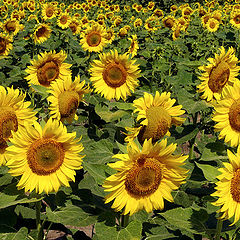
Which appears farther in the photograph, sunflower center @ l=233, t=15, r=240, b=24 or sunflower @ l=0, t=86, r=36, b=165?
sunflower center @ l=233, t=15, r=240, b=24

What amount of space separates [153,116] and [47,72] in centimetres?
151

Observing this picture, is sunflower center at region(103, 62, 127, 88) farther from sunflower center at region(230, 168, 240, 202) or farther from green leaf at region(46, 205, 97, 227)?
sunflower center at region(230, 168, 240, 202)

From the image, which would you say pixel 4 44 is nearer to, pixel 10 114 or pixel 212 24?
pixel 10 114

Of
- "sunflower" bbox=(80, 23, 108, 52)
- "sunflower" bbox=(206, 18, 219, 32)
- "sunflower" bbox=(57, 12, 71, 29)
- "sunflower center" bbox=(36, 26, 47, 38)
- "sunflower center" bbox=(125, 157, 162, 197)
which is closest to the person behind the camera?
"sunflower center" bbox=(125, 157, 162, 197)

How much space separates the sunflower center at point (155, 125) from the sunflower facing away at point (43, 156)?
55 centimetres

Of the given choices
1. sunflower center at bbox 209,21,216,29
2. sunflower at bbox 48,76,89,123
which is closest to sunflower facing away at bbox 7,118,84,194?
sunflower at bbox 48,76,89,123

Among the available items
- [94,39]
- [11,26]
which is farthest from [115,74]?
[11,26]

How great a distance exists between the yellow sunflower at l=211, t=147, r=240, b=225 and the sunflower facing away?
0.86 metres

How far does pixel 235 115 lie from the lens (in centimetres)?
252

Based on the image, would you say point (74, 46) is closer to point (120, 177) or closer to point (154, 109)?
point (154, 109)

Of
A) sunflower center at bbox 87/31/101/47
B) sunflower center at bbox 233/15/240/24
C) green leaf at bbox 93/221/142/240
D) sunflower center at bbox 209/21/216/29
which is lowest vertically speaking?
green leaf at bbox 93/221/142/240

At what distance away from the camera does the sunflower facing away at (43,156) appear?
6.69 ft

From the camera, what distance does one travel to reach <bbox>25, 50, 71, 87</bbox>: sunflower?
138 inches

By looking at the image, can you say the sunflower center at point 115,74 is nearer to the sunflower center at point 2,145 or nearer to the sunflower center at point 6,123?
the sunflower center at point 6,123
